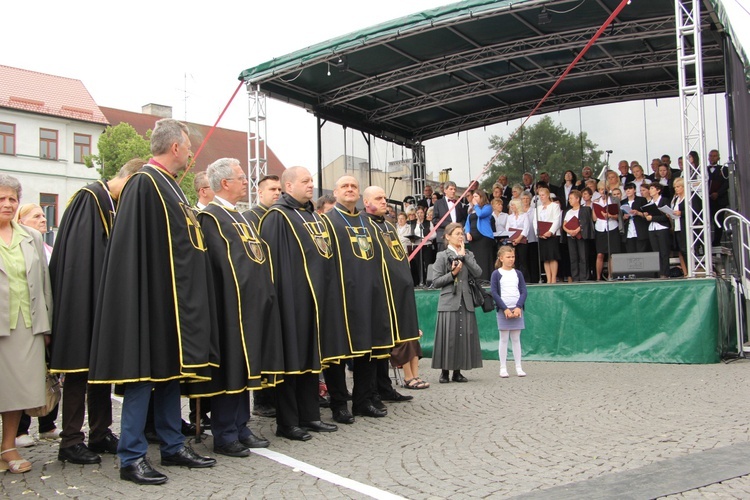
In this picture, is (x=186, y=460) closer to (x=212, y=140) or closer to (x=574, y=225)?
(x=574, y=225)

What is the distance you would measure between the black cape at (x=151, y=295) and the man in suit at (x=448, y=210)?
935cm

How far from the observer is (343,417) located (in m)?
6.14

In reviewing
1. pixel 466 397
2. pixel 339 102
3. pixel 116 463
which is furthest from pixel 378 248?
pixel 339 102

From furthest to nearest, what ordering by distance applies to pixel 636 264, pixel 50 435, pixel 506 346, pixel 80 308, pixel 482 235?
pixel 482 235 → pixel 636 264 → pixel 506 346 → pixel 50 435 → pixel 80 308

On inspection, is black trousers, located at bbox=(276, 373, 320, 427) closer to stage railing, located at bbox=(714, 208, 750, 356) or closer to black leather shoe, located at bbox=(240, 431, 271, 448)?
black leather shoe, located at bbox=(240, 431, 271, 448)

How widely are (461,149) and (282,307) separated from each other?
13356 mm

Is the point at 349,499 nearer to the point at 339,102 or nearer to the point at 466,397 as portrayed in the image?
the point at 466,397

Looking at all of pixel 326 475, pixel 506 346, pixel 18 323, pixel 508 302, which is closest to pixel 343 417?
pixel 326 475

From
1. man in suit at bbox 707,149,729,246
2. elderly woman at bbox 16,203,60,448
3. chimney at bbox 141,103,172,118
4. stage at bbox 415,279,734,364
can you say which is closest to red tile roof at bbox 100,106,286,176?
chimney at bbox 141,103,172,118

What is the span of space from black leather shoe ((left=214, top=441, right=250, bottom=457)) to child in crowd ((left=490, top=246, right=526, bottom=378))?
5.03 m

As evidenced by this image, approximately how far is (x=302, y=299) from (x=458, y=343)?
3.57m

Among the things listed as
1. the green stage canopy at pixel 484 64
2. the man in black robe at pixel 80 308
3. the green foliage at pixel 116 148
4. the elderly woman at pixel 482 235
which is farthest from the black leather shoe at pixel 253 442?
the green foliage at pixel 116 148

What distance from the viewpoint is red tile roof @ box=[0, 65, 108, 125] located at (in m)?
41.1

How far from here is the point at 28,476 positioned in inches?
177
